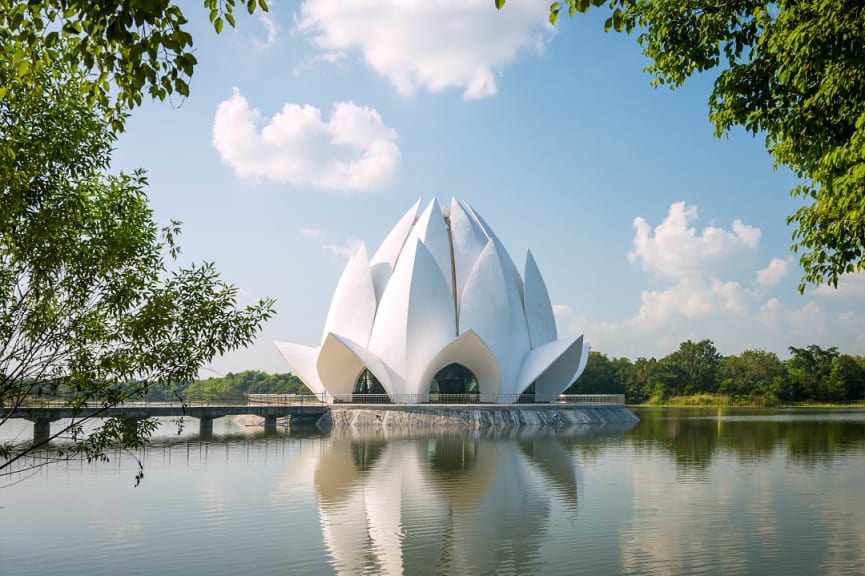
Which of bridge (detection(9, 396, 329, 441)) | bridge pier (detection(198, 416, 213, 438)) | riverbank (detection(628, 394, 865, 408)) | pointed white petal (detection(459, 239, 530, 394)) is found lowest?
riverbank (detection(628, 394, 865, 408))

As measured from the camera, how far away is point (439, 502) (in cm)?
1121

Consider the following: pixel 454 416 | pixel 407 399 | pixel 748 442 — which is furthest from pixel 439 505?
pixel 407 399

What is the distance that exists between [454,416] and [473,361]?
19.9 feet

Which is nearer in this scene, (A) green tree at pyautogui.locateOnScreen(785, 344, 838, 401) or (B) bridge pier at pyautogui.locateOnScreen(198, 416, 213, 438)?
(B) bridge pier at pyautogui.locateOnScreen(198, 416, 213, 438)

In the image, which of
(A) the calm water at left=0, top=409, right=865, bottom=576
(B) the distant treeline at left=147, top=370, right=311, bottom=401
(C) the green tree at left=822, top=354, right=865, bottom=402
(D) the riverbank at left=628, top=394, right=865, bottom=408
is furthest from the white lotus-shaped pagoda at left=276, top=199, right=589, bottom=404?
(C) the green tree at left=822, top=354, right=865, bottom=402

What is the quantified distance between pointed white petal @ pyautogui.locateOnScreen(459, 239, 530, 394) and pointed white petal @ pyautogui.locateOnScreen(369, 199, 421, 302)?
13.9 feet

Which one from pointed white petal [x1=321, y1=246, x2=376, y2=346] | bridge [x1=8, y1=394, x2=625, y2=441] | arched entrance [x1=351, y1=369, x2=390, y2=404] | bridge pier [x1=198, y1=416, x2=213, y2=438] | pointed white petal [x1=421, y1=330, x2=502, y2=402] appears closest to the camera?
bridge [x1=8, y1=394, x2=625, y2=441]

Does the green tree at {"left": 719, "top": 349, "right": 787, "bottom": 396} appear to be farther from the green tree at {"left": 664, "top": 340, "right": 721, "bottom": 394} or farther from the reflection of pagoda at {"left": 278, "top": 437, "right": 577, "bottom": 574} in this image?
the reflection of pagoda at {"left": 278, "top": 437, "right": 577, "bottom": 574}

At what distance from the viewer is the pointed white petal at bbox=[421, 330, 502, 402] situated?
29697mm

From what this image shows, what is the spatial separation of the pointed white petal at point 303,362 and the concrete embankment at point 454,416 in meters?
6.72

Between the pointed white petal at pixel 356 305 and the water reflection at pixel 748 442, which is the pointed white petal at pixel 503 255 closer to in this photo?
the pointed white petal at pixel 356 305

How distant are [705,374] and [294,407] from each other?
47985 mm

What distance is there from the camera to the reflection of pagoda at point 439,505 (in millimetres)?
8094

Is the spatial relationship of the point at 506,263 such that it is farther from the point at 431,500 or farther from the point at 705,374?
the point at 705,374
